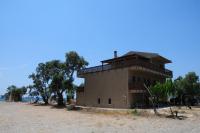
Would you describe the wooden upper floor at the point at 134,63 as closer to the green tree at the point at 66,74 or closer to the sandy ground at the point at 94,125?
the green tree at the point at 66,74

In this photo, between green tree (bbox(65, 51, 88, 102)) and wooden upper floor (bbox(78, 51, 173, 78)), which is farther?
green tree (bbox(65, 51, 88, 102))

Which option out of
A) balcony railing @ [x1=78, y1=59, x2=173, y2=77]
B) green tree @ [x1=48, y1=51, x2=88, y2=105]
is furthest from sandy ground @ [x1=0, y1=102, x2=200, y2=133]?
green tree @ [x1=48, y1=51, x2=88, y2=105]

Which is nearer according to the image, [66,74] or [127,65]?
[127,65]

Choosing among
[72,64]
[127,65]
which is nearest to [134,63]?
[127,65]

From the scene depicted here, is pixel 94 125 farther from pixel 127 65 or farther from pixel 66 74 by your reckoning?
pixel 66 74

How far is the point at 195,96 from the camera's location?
4466 centimetres

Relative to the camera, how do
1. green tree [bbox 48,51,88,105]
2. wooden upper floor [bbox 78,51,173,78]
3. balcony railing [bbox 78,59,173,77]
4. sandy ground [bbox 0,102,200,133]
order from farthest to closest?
green tree [bbox 48,51,88,105] → wooden upper floor [bbox 78,51,173,78] → balcony railing [bbox 78,59,173,77] → sandy ground [bbox 0,102,200,133]

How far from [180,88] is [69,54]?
2090 centimetres

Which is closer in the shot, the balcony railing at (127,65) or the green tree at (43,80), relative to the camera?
the balcony railing at (127,65)

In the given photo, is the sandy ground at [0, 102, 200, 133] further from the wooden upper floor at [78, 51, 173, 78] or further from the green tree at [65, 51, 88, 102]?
the green tree at [65, 51, 88, 102]

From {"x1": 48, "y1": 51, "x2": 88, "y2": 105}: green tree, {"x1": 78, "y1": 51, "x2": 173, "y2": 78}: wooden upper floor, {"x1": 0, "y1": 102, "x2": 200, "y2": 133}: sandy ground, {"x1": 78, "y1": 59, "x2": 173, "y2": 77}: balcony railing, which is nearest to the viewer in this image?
{"x1": 0, "y1": 102, "x2": 200, "y2": 133}: sandy ground

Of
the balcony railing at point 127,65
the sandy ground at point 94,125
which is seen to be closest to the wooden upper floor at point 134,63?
the balcony railing at point 127,65

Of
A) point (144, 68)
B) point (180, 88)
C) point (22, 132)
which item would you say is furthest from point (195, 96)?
point (22, 132)

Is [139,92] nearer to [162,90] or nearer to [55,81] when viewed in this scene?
[162,90]
